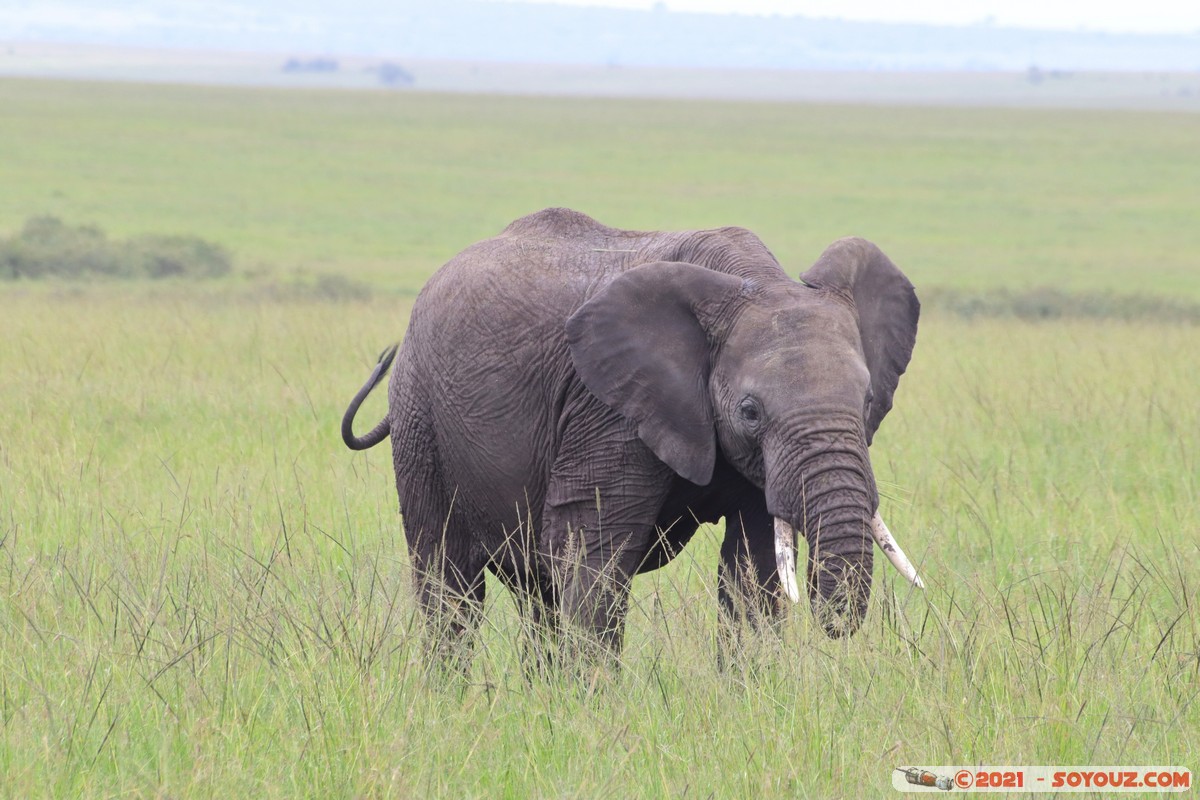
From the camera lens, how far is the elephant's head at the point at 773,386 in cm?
410

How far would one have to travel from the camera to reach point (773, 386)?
4270 mm

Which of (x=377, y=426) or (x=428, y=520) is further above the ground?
(x=377, y=426)

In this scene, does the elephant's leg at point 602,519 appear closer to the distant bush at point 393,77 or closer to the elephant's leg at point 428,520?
the elephant's leg at point 428,520

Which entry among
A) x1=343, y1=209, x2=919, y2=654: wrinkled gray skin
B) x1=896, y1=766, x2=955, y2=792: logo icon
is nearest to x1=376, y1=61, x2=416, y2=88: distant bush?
x1=343, y1=209, x2=919, y2=654: wrinkled gray skin

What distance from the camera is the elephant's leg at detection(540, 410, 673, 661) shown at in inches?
177

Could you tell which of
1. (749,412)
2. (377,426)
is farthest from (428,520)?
(749,412)

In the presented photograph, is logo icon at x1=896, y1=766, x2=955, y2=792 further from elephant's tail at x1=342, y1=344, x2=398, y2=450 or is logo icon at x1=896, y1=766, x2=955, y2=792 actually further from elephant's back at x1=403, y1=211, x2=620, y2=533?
elephant's tail at x1=342, y1=344, x2=398, y2=450

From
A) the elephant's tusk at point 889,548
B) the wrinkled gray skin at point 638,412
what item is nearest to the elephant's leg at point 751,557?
the wrinkled gray skin at point 638,412

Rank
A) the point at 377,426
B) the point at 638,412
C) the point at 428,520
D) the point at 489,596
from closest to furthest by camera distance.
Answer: the point at 638,412 → the point at 428,520 → the point at 377,426 → the point at 489,596

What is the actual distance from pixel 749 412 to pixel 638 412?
12.7 inches

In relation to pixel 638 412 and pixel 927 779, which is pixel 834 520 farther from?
pixel 927 779

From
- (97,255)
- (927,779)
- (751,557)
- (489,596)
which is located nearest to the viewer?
(927,779)

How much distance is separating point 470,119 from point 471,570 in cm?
8089

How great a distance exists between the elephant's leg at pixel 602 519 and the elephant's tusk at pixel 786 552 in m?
0.42
